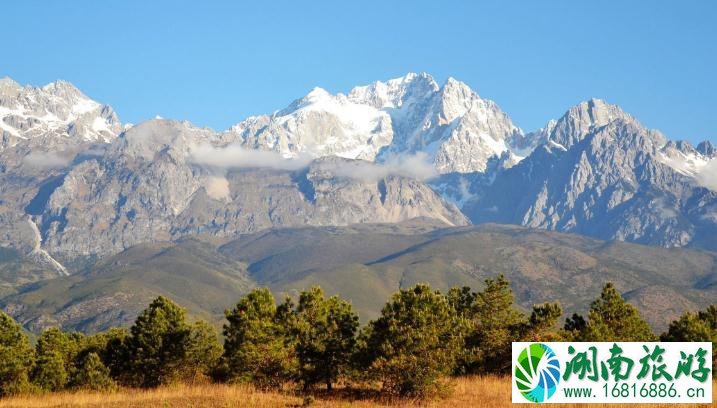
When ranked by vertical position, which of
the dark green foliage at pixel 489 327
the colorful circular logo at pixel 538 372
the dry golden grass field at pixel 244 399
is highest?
the dark green foliage at pixel 489 327

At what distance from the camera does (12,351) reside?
7675cm

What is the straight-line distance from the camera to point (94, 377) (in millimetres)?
79500

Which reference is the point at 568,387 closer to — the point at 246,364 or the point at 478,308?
the point at 246,364

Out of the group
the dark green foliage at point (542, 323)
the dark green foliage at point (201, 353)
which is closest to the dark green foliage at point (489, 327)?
the dark green foliage at point (542, 323)

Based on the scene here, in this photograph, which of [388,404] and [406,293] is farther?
[406,293]

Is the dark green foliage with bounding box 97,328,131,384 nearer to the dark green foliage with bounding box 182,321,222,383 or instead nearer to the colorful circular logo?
the dark green foliage with bounding box 182,321,222,383

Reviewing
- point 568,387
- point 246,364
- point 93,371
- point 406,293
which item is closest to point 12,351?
point 93,371

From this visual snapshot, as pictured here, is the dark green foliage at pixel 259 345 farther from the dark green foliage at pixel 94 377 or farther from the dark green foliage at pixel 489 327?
the dark green foliage at pixel 489 327

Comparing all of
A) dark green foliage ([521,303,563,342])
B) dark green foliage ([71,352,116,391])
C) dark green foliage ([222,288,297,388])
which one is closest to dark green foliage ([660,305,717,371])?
dark green foliage ([521,303,563,342])

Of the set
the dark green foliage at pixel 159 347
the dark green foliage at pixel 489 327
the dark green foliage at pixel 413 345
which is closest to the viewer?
the dark green foliage at pixel 413 345

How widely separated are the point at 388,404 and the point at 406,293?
387 inches

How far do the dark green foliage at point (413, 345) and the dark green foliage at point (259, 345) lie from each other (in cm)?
811

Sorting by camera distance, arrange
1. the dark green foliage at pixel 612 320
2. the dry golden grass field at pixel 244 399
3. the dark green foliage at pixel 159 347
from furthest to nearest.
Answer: the dark green foliage at pixel 612 320, the dark green foliage at pixel 159 347, the dry golden grass field at pixel 244 399

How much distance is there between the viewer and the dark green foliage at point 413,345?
5400cm
